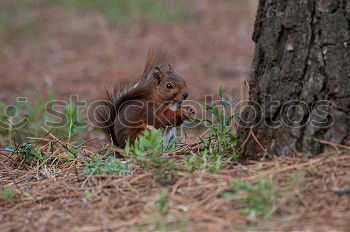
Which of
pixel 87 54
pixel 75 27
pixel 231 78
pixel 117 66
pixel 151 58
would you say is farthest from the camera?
pixel 75 27

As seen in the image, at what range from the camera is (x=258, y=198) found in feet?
Answer: 8.09

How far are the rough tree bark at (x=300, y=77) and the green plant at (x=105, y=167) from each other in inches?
25.0

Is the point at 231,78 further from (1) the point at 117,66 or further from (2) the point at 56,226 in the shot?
(2) the point at 56,226

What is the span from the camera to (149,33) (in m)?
8.38

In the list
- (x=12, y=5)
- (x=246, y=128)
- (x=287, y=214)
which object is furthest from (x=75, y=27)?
(x=287, y=214)

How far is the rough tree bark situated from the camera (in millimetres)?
2729

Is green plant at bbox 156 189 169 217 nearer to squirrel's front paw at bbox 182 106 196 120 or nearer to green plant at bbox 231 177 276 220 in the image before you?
green plant at bbox 231 177 276 220

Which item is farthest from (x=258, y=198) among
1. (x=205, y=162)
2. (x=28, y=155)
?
(x=28, y=155)

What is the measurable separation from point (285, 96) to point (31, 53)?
5830 mm

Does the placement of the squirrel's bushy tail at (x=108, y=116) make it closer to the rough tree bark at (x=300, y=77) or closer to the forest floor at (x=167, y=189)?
the forest floor at (x=167, y=189)

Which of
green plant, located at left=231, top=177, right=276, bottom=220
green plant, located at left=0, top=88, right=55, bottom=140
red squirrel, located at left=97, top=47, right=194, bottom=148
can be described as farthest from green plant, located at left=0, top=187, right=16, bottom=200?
green plant, located at left=0, top=88, right=55, bottom=140

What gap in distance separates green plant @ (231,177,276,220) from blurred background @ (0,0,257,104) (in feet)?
11.3

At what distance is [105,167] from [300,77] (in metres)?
1.04

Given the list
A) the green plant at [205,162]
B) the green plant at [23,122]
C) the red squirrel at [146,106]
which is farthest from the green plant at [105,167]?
the green plant at [23,122]
